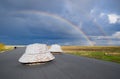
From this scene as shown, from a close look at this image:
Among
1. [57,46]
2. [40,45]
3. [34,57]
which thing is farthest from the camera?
[57,46]

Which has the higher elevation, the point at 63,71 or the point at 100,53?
the point at 100,53

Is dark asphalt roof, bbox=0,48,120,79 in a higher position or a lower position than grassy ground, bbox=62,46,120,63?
lower

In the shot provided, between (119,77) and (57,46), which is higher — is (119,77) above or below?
below

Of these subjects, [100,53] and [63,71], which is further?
[100,53]

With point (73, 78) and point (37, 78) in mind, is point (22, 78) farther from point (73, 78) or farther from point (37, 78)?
point (73, 78)

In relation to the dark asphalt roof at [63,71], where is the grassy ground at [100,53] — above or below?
above

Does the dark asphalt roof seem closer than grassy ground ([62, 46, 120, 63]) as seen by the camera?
Yes

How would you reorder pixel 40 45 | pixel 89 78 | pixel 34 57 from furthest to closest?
pixel 40 45 < pixel 34 57 < pixel 89 78

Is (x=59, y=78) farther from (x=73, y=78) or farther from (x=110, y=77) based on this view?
(x=110, y=77)

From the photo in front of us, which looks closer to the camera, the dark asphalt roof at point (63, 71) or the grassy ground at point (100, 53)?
the dark asphalt roof at point (63, 71)

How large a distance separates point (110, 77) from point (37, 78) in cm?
418

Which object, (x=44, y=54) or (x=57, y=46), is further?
(x=57, y=46)

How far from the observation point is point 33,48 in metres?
21.0

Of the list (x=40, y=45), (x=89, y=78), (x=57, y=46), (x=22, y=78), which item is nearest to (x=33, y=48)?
(x=40, y=45)
